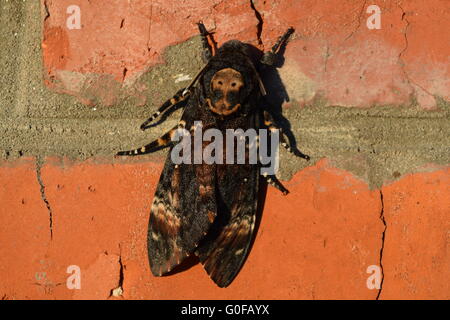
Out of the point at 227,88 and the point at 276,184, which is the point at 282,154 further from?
the point at 227,88

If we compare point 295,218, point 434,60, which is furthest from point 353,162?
point 434,60

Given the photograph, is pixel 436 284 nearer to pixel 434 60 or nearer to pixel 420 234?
pixel 420 234

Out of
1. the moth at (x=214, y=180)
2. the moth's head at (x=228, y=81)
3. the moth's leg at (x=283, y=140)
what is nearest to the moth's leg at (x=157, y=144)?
the moth at (x=214, y=180)

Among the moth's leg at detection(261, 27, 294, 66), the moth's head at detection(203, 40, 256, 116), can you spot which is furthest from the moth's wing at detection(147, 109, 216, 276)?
the moth's leg at detection(261, 27, 294, 66)

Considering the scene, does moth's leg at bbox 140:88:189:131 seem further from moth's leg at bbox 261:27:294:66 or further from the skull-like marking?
moth's leg at bbox 261:27:294:66

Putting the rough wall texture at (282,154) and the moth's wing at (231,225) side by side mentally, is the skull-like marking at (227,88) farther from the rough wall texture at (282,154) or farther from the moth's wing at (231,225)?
the moth's wing at (231,225)

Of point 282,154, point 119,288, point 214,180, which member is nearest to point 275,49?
point 282,154

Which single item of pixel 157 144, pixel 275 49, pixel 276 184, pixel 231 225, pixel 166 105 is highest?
pixel 275 49

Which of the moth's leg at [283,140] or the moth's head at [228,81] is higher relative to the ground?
the moth's head at [228,81]
